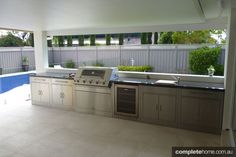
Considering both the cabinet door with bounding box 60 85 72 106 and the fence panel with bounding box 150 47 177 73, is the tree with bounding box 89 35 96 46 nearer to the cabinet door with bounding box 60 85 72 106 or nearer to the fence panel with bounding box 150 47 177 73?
the fence panel with bounding box 150 47 177 73

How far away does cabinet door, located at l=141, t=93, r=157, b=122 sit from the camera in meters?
4.01

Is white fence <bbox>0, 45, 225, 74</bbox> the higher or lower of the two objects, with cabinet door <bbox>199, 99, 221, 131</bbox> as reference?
higher

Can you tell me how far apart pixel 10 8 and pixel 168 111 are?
10.7 feet

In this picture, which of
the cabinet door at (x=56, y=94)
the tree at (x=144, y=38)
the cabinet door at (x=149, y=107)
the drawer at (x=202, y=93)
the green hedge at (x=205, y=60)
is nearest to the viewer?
the drawer at (x=202, y=93)

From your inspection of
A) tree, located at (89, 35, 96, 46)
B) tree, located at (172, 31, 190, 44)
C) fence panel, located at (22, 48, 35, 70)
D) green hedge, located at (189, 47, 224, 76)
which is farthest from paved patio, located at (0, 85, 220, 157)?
fence panel, located at (22, 48, 35, 70)

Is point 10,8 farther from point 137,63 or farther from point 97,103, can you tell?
point 137,63

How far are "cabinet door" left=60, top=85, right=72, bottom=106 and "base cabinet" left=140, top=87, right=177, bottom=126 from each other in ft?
6.30

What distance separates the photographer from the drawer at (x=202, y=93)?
346cm

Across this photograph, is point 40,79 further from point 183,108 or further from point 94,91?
point 183,108

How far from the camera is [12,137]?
348 centimetres

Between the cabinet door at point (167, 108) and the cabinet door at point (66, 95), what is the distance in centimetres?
230

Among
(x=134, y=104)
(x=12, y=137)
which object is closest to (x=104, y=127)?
(x=134, y=104)

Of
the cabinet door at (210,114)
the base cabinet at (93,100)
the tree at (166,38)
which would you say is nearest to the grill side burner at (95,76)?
the base cabinet at (93,100)

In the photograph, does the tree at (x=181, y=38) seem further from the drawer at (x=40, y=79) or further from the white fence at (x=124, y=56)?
the drawer at (x=40, y=79)
